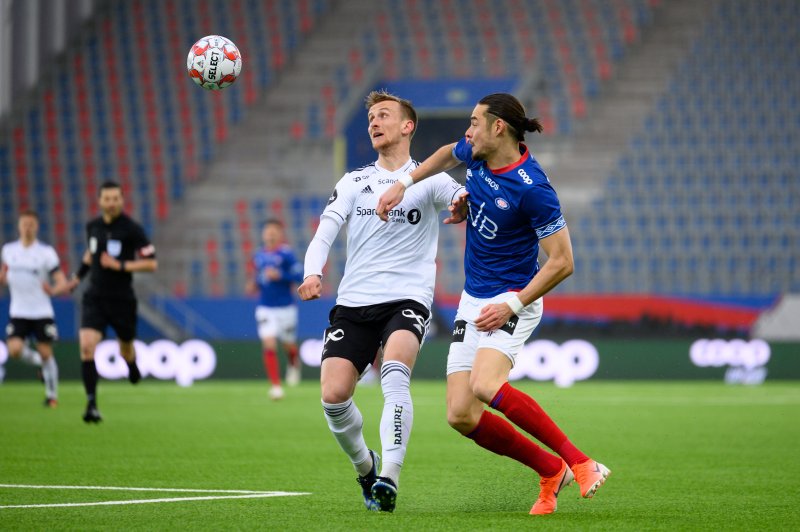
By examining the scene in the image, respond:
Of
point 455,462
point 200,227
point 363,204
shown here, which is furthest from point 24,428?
point 200,227

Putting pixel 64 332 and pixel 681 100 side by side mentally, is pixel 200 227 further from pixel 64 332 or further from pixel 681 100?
pixel 681 100

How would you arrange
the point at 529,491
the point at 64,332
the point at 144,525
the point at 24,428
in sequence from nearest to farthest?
the point at 144,525
the point at 529,491
the point at 24,428
the point at 64,332

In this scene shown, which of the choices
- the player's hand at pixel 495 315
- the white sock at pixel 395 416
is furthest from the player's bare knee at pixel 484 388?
the white sock at pixel 395 416

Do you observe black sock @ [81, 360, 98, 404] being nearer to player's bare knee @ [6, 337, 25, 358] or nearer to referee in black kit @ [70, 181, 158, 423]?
referee in black kit @ [70, 181, 158, 423]

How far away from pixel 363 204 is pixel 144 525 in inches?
86.7

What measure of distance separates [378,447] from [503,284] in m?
4.11

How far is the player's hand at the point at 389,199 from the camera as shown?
6570mm

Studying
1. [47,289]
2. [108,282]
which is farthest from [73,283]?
[47,289]

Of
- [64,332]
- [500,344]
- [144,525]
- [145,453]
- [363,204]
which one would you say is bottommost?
[64,332]

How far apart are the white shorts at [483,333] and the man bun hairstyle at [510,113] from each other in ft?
2.85

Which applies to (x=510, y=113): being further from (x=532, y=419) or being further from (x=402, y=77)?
(x=402, y=77)

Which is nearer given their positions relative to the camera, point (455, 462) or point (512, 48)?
point (455, 462)

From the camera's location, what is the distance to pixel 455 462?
935 cm

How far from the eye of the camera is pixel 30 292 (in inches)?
610
